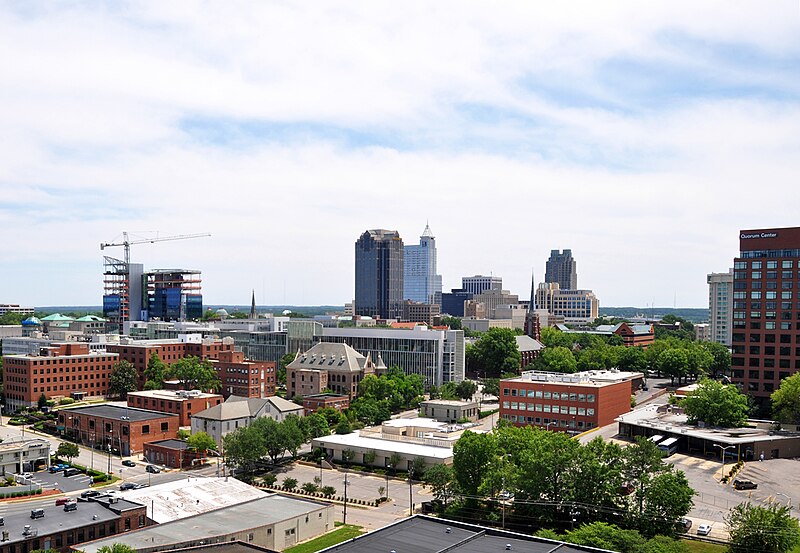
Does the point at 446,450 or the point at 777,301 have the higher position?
the point at 777,301

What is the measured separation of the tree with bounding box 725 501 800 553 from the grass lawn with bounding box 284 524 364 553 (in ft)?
88.9

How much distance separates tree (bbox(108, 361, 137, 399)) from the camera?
116625 millimetres

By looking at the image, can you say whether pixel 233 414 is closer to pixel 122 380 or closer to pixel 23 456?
pixel 23 456

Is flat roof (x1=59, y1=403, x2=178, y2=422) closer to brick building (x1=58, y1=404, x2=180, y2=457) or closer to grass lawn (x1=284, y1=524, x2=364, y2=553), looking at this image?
brick building (x1=58, y1=404, x2=180, y2=457)

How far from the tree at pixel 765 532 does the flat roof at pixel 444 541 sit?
12.5m

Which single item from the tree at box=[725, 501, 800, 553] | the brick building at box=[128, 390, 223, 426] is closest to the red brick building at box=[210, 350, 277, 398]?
the brick building at box=[128, 390, 223, 426]

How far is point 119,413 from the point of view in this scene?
91688 millimetres

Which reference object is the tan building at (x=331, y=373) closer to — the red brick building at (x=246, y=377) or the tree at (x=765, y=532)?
the red brick building at (x=246, y=377)

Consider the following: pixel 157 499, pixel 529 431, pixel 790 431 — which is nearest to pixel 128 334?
pixel 157 499

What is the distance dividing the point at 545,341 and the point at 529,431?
125 metres

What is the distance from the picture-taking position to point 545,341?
188 m

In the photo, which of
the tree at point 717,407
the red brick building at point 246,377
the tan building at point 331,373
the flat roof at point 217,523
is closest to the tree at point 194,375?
the red brick building at point 246,377

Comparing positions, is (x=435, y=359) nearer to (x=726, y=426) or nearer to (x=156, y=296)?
(x=726, y=426)

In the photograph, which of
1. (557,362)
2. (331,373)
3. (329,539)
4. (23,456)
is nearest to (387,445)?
(329,539)
